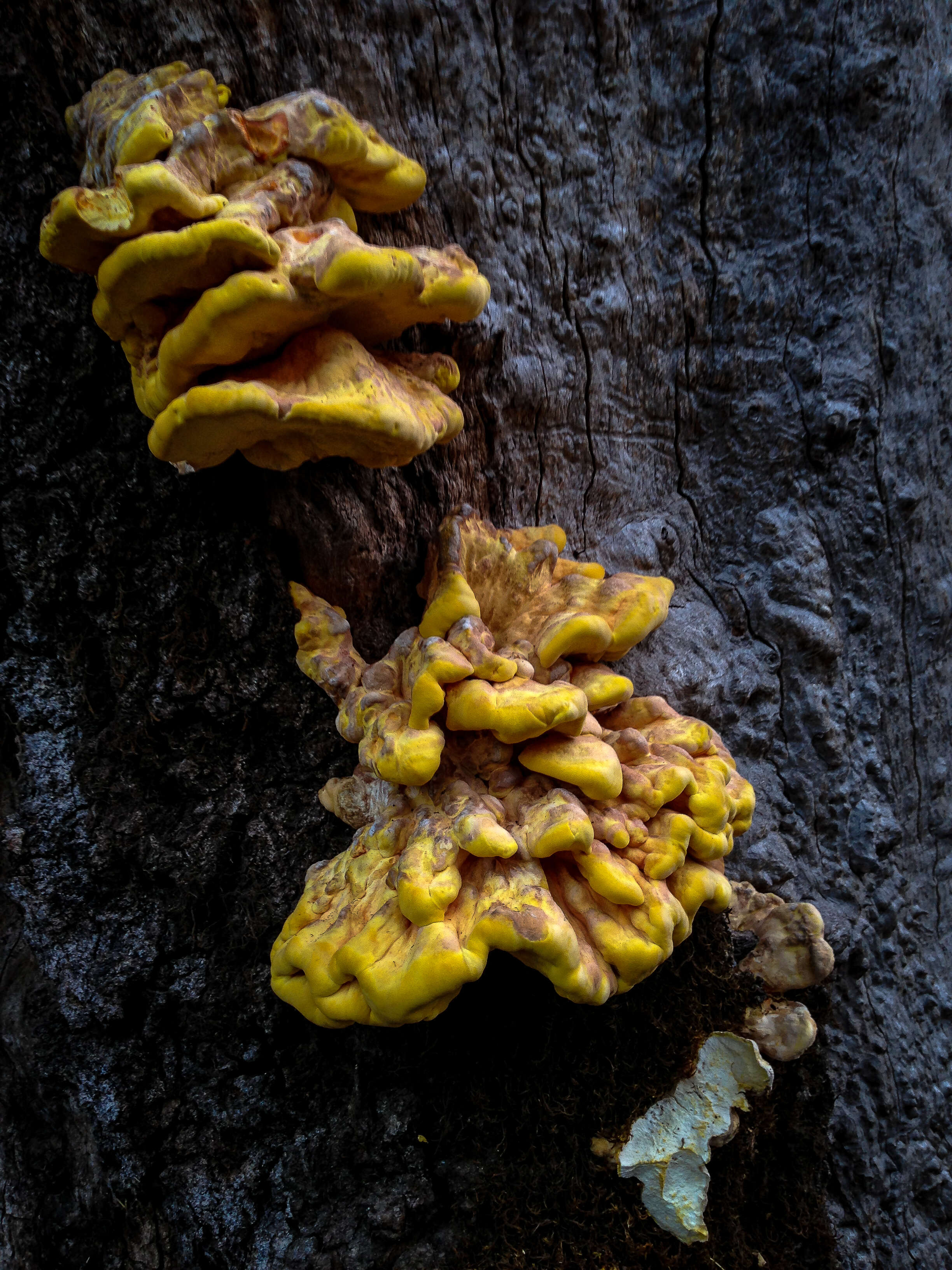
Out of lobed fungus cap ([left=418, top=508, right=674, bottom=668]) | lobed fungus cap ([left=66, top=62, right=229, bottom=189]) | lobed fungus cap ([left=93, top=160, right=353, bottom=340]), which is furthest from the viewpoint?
lobed fungus cap ([left=418, top=508, right=674, bottom=668])

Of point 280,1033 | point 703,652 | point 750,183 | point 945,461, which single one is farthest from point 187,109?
point 945,461

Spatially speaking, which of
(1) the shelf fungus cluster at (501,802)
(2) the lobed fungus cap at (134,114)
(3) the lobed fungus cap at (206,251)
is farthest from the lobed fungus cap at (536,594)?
(2) the lobed fungus cap at (134,114)

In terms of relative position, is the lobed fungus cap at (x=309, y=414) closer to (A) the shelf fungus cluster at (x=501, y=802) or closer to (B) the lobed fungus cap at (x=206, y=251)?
(B) the lobed fungus cap at (x=206, y=251)

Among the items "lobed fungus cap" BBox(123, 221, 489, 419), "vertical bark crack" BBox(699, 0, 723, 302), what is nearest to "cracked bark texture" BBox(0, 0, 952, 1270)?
"vertical bark crack" BBox(699, 0, 723, 302)

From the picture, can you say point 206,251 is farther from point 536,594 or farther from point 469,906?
point 469,906

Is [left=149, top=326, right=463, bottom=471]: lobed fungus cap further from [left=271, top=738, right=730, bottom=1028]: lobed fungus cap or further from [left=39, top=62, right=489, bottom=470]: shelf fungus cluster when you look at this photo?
[left=271, top=738, right=730, bottom=1028]: lobed fungus cap
